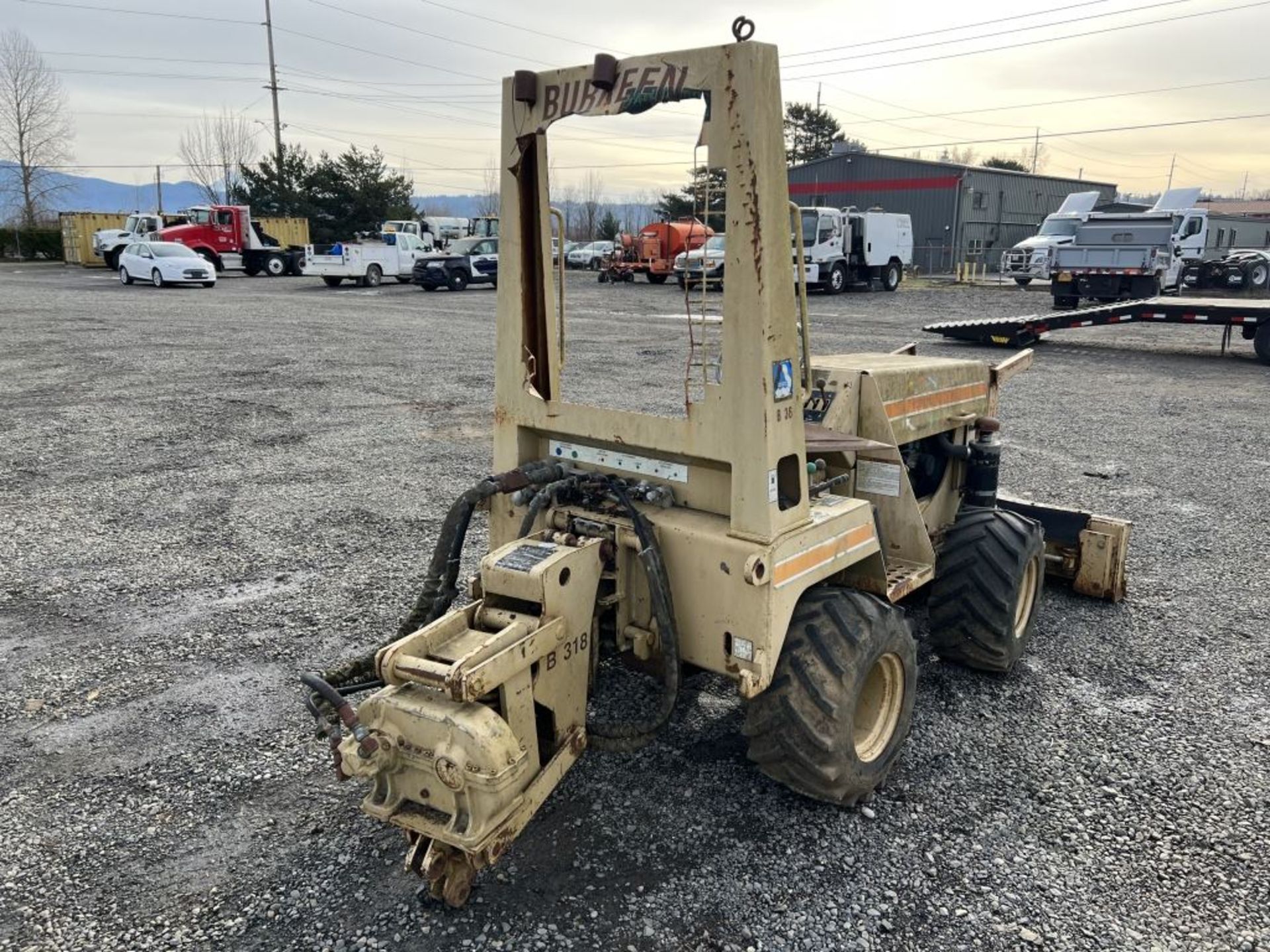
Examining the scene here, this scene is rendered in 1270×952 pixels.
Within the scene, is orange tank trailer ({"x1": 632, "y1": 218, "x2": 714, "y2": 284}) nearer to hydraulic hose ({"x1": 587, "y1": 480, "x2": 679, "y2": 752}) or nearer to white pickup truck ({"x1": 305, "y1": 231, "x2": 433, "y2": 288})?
white pickup truck ({"x1": 305, "y1": 231, "x2": 433, "y2": 288})

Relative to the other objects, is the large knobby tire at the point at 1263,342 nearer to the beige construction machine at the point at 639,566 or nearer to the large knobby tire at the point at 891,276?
the beige construction machine at the point at 639,566

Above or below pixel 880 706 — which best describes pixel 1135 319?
above

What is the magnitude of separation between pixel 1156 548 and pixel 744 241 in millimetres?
5393

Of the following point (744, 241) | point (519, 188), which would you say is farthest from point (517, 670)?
point (519, 188)

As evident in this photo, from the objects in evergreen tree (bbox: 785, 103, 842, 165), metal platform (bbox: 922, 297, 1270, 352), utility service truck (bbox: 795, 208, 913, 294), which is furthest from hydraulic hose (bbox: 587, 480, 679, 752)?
evergreen tree (bbox: 785, 103, 842, 165)

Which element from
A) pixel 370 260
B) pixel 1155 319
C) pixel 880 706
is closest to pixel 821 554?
pixel 880 706

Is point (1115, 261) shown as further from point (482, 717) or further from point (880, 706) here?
point (482, 717)

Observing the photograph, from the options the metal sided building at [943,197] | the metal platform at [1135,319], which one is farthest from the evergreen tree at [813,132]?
the metal platform at [1135,319]

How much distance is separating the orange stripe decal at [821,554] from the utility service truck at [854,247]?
84.2ft

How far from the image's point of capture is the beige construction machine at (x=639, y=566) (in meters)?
2.79

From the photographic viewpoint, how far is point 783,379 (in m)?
3.03

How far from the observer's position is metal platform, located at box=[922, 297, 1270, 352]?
15.2 metres

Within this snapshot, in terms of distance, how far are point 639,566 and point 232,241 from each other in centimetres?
3962

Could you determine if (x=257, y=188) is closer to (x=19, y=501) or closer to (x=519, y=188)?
(x=19, y=501)
